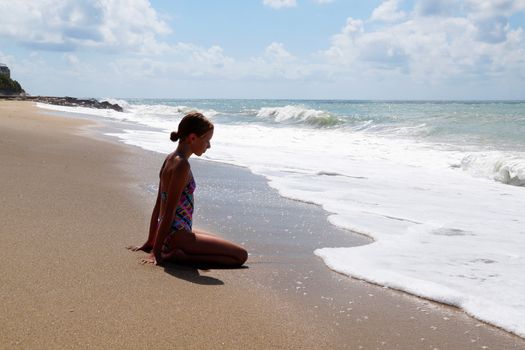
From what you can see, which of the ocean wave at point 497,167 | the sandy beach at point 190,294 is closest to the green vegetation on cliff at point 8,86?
the ocean wave at point 497,167

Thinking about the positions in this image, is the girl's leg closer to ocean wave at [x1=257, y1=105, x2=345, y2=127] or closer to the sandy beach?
the sandy beach

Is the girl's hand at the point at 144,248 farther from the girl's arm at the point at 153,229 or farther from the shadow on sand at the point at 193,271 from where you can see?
the shadow on sand at the point at 193,271

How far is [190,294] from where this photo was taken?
3355 mm

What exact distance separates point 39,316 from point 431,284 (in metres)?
2.43

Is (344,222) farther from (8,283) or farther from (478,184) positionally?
(478,184)

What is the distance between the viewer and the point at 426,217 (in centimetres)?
616

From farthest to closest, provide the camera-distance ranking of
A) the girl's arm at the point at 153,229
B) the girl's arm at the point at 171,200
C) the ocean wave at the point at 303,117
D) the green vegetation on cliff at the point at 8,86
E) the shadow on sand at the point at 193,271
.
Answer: the green vegetation on cliff at the point at 8,86, the ocean wave at the point at 303,117, the girl's arm at the point at 153,229, the girl's arm at the point at 171,200, the shadow on sand at the point at 193,271

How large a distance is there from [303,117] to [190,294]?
32.2m

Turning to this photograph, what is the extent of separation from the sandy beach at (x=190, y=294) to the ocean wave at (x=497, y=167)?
5.45 meters

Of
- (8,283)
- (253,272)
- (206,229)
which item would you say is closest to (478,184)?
(206,229)

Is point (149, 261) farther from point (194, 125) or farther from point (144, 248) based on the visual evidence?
point (194, 125)

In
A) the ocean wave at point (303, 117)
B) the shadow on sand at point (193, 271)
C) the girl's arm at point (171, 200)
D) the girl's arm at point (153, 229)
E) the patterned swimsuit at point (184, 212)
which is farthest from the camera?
the ocean wave at point (303, 117)

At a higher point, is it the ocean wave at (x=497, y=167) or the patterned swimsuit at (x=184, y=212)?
the patterned swimsuit at (x=184, y=212)

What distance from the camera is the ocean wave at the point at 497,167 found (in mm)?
9688
